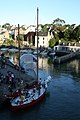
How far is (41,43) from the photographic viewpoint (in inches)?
5138

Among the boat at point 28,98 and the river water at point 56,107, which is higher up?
the boat at point 28,98

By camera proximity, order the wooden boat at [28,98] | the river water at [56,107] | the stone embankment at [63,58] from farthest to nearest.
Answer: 1. the stone embankment at [63,58]
2. the wooden boat at [28,98]
3. the river water at [56,107]

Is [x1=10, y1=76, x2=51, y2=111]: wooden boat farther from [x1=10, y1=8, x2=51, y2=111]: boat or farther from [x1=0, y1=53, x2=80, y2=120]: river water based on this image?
[x1=0, y1=53, x2=80, y2=120]: river water

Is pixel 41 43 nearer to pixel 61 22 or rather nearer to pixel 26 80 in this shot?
pixel 61 22

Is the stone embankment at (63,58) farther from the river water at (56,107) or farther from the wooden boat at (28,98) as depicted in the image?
the wooden boat at (28,98)

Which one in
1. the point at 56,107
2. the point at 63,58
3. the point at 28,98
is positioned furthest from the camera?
the point at 63,58

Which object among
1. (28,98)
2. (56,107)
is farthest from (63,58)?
(28,98)

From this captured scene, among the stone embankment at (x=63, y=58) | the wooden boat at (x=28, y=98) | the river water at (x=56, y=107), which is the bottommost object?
the river water at (x=56, y=107)

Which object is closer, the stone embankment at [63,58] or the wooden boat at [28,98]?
the wooden boat at [28,98]

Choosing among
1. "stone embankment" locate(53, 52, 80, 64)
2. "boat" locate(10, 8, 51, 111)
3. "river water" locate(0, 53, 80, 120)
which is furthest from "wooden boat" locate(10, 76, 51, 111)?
"stone embankment" locate(53, 52, 80, 64)

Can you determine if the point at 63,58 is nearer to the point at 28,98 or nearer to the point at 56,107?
the point at 56,107

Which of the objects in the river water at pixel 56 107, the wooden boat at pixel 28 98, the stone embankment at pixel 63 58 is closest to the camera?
the river water at pixel 56 107

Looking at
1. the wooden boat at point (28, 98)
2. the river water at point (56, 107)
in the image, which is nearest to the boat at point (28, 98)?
the wooden boat at point (28, 98)

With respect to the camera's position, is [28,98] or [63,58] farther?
[63,58]
